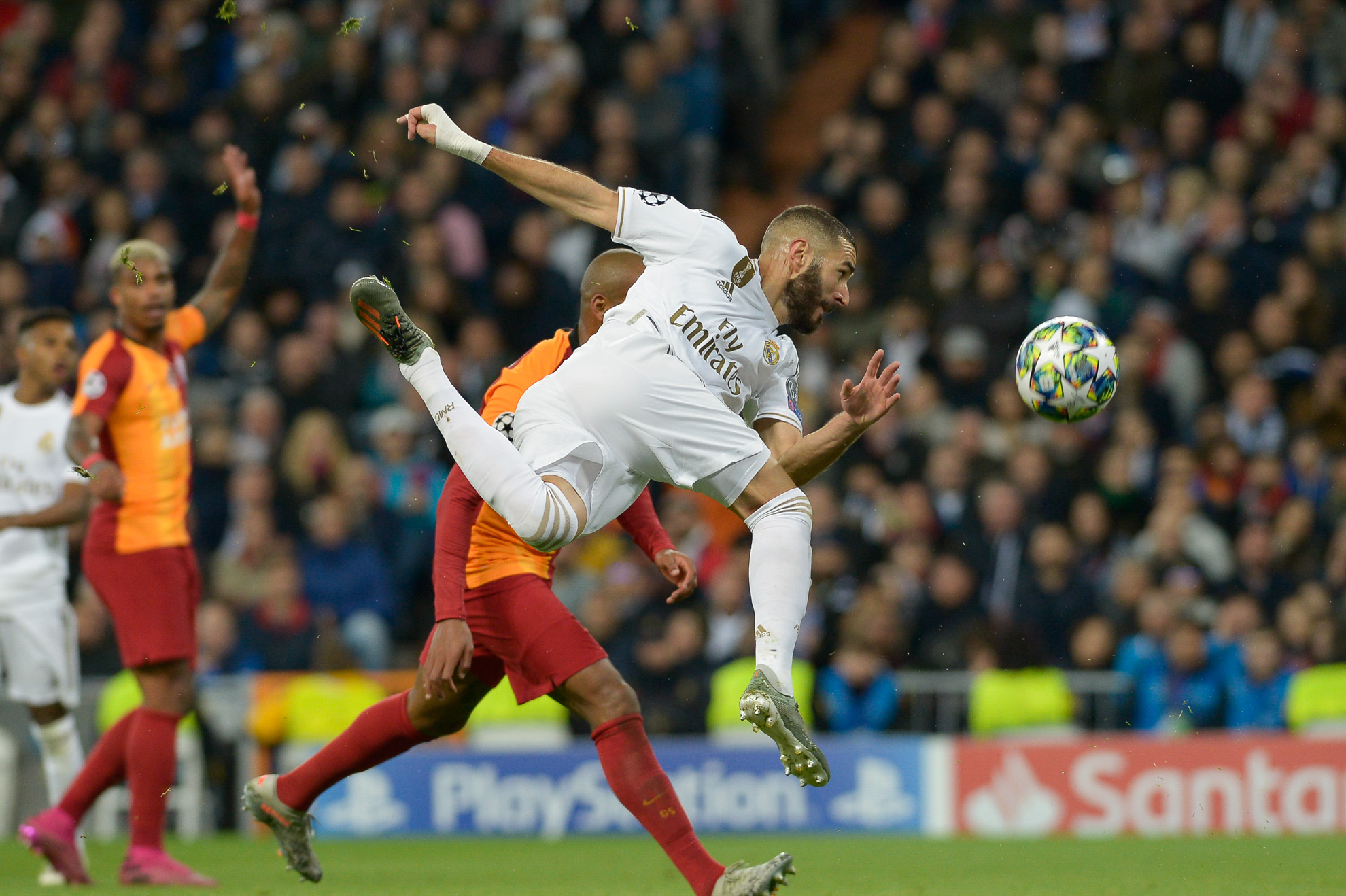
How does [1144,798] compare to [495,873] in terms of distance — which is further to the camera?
[1144,798]

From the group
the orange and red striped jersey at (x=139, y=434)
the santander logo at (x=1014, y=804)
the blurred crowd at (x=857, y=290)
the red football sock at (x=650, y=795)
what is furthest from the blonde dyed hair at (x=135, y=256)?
the santander logo at (x=1014, y=804)

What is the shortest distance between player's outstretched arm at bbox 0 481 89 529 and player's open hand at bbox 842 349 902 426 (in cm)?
406

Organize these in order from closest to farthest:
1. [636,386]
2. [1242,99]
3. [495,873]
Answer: [636,386] < [495,873] < [1242,99]

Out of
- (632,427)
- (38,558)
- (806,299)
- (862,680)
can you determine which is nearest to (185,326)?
(38,558)

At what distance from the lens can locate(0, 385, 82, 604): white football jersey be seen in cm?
897

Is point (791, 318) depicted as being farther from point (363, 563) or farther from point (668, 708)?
point (363, 563)

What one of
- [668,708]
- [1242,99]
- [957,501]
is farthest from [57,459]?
[1242,99]

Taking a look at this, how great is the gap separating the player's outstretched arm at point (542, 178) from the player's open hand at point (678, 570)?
120 centimetres

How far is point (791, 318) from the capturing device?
6402 millimetres

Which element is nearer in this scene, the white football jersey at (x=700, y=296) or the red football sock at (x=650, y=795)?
the red football sock at (x=650, y=795)

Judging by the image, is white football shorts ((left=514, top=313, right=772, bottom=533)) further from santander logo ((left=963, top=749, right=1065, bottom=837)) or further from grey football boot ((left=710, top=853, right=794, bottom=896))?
santander logo ((left=963, top=749, right=1065, bottom=837))

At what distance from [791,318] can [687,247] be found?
0.45 meters

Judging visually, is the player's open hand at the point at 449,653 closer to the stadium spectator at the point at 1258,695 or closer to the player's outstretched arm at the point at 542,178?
the player's outstretched arm at the point at 542,178

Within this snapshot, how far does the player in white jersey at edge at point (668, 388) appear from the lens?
5.97 meters
